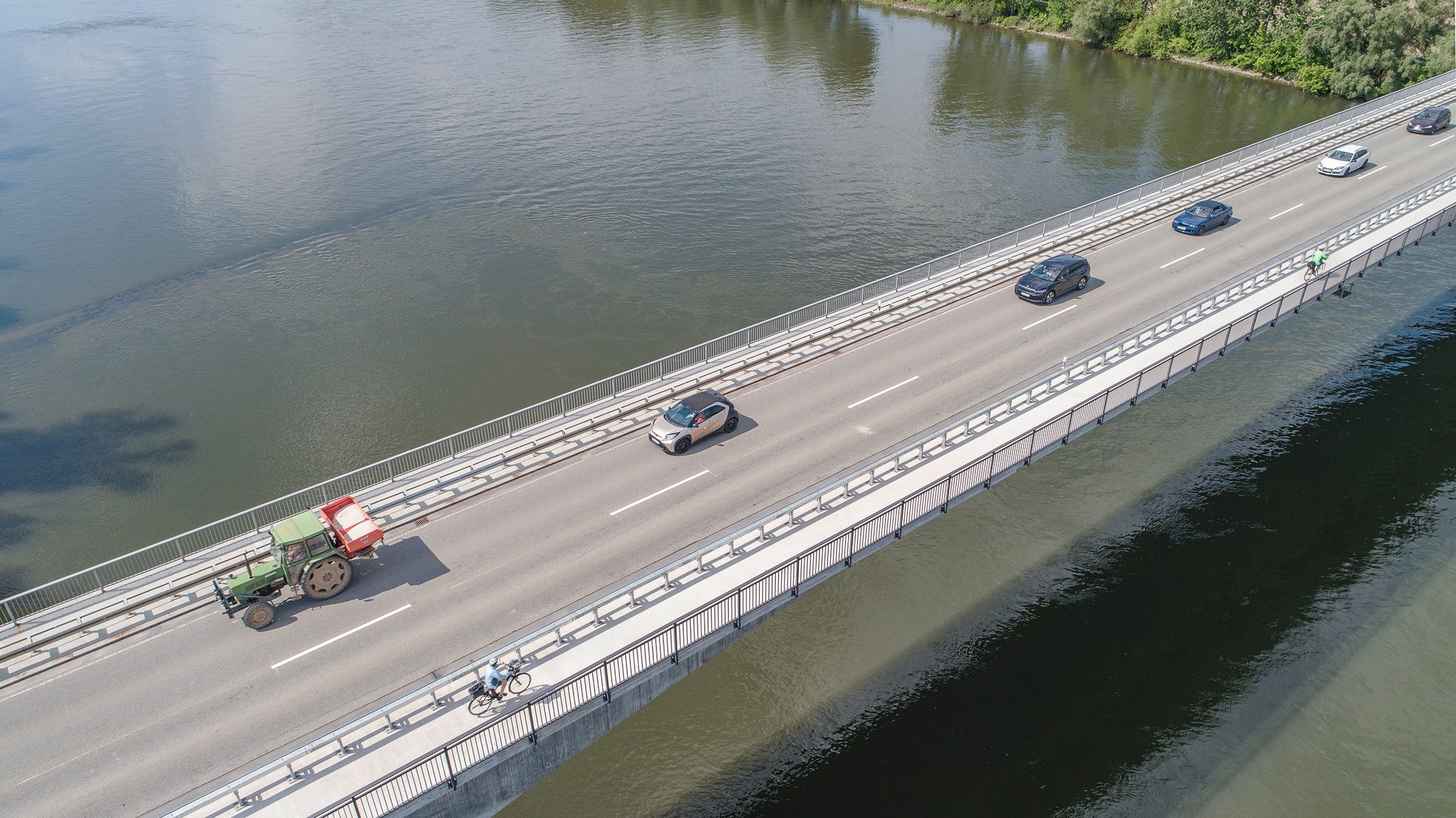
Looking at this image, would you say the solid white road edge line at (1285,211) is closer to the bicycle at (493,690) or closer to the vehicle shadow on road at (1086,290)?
the vehicle shadow on road at (1086,290)

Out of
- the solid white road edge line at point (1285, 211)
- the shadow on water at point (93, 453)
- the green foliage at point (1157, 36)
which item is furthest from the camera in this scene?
the green foliage at point (1157, 36)

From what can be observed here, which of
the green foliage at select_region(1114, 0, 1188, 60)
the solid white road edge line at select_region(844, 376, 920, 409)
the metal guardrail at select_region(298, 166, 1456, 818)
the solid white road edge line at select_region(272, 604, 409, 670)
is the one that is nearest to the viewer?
the metal guardrail at select_region(298, 166, 1456, 818)

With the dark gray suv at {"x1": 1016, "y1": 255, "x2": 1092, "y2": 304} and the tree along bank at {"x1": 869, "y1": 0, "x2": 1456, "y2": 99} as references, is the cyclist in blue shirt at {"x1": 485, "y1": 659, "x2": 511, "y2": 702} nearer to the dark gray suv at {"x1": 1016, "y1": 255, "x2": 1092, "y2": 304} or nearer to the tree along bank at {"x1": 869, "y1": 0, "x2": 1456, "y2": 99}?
the dark gray suv at {"x1": 1016, "y1": 255, "x2": 1092, "y2": 304}

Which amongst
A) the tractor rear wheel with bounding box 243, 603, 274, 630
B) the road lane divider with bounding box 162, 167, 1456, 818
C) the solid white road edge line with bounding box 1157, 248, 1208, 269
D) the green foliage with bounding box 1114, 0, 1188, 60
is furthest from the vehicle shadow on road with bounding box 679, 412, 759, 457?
the green foliage with bounding box 1114, 0, 1188, 60

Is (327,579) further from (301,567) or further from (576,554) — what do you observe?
(576,554)

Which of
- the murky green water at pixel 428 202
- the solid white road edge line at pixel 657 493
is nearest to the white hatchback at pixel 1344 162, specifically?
the murky green water at pixel 428 202

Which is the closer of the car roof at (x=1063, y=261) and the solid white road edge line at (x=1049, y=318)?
the solid white road edge line at (x=1049, y=318)
